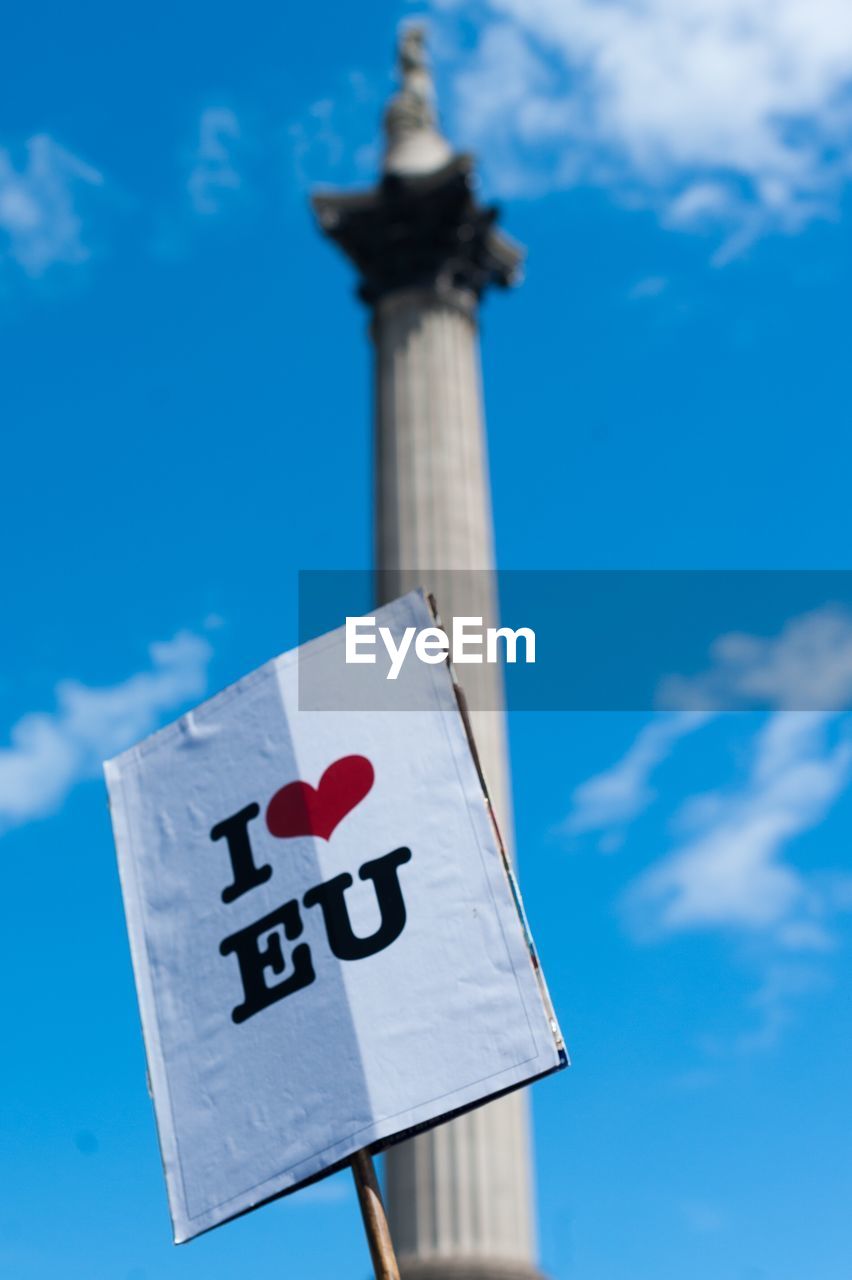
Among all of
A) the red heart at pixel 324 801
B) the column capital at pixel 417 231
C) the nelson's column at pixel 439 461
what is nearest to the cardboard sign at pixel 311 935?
the red heart at pixel 324 801

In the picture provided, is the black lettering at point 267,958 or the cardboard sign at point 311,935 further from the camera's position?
the black lettering at point 267,958

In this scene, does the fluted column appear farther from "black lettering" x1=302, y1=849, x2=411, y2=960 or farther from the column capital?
"black lettering" x1=302, y1=849, x2=411, y2=960

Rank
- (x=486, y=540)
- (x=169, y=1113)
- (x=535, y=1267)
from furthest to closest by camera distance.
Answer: (x=486, y=540) → (x=535, y=1267) → (x=169, y=1113)

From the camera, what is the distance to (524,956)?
4656mm

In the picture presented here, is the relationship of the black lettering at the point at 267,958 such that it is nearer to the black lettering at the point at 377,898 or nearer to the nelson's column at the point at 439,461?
the black lettering at the point at 377,898

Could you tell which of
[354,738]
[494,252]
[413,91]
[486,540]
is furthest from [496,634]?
[354,738]

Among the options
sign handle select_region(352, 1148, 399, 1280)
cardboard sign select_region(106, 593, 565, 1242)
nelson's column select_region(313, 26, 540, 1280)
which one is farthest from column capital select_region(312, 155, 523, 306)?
sign handle select_region(352, 1148, 399, 1280)

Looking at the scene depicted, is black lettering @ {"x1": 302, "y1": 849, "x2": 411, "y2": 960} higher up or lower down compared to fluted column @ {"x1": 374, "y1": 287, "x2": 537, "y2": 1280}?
lower down

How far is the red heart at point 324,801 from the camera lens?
16.6 feet

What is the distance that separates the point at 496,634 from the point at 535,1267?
8.24 m

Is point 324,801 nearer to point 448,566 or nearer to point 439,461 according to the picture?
point 448,566

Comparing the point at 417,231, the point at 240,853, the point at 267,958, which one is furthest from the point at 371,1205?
the point at 417,231

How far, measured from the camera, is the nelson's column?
61.4ft

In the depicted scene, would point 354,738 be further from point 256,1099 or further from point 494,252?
point 494,252
